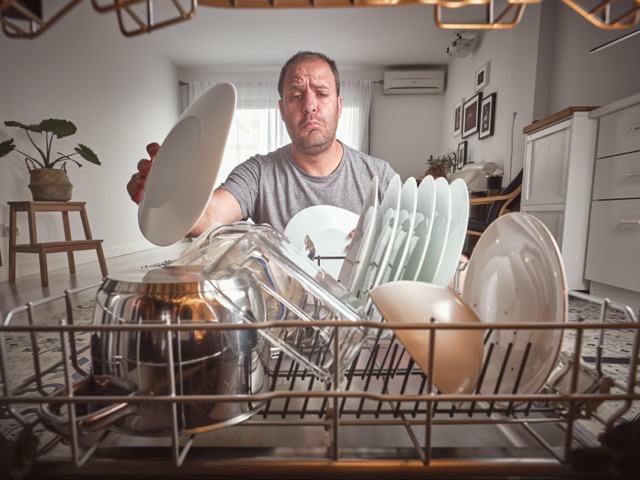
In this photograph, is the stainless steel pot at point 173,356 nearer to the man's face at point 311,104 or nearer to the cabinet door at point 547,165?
the man's face at point 311,104

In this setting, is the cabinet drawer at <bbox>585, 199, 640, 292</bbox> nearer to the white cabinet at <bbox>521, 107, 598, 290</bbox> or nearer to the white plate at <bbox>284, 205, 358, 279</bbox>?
the white cabinet at <bbox>521, 107, 598, 290</bbox>

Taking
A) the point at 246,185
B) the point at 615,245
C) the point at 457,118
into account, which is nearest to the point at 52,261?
the point at 246,185

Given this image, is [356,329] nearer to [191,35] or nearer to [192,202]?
[192,202]

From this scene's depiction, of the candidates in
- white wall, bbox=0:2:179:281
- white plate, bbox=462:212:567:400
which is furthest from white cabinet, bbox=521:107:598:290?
white wall, bbox=0:2:179:281

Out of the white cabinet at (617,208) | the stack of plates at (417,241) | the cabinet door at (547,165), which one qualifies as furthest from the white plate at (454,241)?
the cabinet door at (547,165)

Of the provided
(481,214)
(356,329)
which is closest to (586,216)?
(481,214)

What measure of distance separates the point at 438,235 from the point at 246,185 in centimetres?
76

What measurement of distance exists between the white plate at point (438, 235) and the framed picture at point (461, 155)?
4.07 m

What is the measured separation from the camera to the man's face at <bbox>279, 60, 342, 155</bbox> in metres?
0.94

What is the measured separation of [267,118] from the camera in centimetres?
522

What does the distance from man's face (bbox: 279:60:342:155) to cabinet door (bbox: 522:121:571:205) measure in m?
1.34

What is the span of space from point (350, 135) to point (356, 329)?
5.08m

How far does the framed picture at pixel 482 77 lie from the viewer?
355 cm

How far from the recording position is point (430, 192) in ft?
1.69
